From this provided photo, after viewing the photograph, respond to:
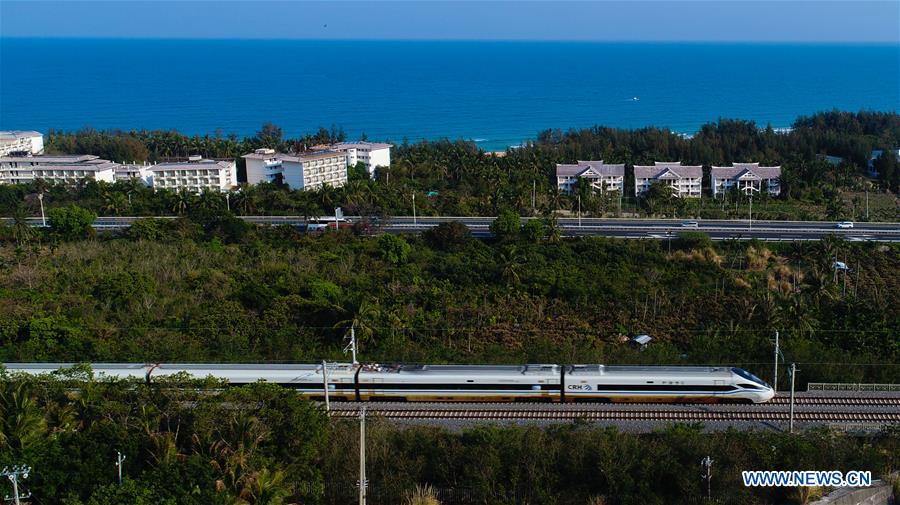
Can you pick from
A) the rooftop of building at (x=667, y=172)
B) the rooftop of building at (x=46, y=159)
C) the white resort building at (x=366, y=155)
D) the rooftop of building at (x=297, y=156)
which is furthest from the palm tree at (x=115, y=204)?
the rooftop of building at (x=667, y=172)

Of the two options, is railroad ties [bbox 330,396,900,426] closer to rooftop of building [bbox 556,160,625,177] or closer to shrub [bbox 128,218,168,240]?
shrub [bbox 128,218,168,240]

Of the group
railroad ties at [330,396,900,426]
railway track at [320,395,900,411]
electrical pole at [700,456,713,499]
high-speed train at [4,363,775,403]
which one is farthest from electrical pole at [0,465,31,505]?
electrical pole at [700,456,713,499]

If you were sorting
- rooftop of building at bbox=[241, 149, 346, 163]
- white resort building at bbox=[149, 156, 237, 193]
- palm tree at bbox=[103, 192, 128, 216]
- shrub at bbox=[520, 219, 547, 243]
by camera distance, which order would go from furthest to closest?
1. rooftop of building at bbox=[241, 149, 346, 163]
2. white resort building at bbox=[149, 156, 237, 193]
3. palm tree at bbox=[103, 192, 128, 216]
4. shrub at bbox=[520, 219, 547, 243]

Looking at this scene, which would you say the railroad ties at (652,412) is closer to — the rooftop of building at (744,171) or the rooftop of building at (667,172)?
the rooftop of building at (667,172)

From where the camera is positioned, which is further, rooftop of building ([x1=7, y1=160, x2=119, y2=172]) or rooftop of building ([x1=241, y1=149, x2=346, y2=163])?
rooftop of building ([x1=7, y1=160, x2=119, y2=172])

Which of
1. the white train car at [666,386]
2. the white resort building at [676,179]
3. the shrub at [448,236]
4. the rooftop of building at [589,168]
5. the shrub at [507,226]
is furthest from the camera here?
the rooftop of building at [589,168]

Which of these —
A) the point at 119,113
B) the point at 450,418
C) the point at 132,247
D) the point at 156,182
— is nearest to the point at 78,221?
the point at 132,247
